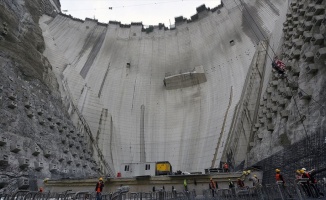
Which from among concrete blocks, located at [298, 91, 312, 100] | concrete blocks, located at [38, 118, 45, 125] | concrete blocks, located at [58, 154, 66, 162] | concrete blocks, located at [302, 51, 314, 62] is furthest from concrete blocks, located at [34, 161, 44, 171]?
concrete blocks, located at [302, 51, 314, 62]

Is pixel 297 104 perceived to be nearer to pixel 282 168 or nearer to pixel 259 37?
pixel 282 168

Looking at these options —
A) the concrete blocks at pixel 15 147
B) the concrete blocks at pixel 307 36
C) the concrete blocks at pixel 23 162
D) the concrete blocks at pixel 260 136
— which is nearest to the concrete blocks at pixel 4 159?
the concrete blocks at pixel 15 147

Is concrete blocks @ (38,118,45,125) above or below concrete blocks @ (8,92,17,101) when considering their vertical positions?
below

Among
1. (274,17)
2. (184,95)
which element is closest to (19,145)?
(184,95)

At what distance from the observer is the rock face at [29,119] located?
13031 mm

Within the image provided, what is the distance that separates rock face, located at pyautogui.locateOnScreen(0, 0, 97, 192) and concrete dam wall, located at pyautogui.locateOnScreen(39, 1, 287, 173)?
3.28 m

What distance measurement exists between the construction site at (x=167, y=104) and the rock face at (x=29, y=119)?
83 millimetres

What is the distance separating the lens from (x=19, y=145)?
13.4 m

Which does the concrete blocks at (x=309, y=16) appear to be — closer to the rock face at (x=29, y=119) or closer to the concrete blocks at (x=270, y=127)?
the concrete blocks at (x=270, y=127)

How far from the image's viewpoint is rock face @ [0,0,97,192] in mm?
13031

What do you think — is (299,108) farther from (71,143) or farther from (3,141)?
(71,143)

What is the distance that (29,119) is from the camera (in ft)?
51.3

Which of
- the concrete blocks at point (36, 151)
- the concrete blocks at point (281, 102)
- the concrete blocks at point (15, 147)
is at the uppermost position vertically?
the concrete blocks at point (281, 102)

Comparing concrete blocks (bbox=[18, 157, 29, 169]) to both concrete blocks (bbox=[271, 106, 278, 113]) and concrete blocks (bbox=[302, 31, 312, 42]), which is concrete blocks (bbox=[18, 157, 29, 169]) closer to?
concrete blocks (bbox=[271, 106, 278, 113])
